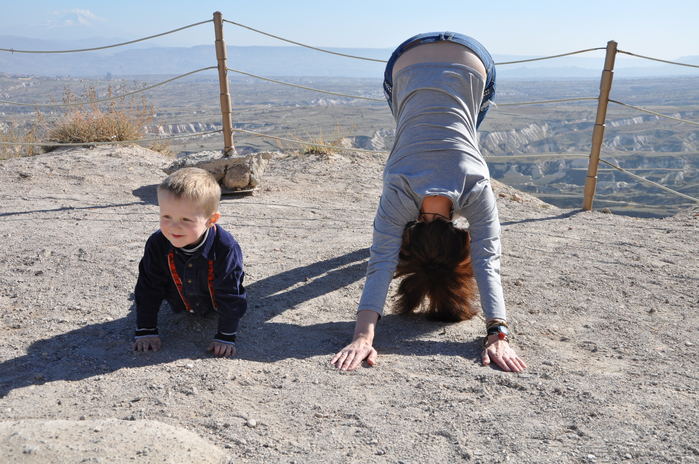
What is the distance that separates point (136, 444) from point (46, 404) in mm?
561

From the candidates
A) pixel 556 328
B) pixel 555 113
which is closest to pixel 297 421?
pixel 556 328

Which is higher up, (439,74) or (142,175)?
(439,74)

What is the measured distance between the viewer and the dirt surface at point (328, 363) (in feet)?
5.19

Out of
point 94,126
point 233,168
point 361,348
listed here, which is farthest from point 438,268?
point 94,126

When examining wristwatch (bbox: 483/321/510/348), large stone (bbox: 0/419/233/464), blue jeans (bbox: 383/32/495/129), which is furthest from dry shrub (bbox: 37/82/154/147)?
wristwatch (bbox: 483/321/510/348)

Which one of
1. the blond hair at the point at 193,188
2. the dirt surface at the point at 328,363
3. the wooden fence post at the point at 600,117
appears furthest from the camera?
the wooden fence post at the point at 600,117

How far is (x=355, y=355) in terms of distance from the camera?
2.15 metres

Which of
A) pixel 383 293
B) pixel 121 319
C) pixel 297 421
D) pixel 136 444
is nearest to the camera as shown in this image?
pixel 136 444

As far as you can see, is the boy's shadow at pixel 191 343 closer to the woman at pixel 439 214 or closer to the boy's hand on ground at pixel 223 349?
the boy's hand on ground at pixel 223 349

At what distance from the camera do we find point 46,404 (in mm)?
1782

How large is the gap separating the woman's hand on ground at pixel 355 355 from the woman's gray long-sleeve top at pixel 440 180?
0.54 ft

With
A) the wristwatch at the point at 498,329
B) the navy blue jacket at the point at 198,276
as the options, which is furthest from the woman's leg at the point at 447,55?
the navy blue jacket at the point at 198,276

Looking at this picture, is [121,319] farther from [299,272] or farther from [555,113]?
[555,113]

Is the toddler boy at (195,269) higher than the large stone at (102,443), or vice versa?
the toddler boy at (195,269)
